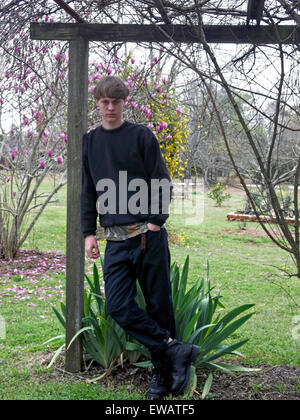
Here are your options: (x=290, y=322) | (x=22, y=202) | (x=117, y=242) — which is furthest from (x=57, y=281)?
(x=117, y=242)

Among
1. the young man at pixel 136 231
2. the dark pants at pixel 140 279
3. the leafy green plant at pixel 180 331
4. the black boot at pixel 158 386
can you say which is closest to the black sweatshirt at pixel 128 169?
the young man at pixel 136 231

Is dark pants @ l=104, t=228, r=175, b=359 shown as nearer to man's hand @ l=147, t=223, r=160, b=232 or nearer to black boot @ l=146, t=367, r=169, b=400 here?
man's hand @ l=147, t=223, r=160, b=232

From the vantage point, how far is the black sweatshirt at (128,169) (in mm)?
2967

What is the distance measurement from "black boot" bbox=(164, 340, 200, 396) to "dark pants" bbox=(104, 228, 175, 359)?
76 mm

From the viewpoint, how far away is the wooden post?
10.9ft

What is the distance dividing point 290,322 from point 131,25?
386cm

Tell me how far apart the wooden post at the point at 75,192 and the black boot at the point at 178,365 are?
2.53 ft

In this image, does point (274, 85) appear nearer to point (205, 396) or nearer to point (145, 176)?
point (145, 176)

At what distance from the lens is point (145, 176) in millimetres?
3033

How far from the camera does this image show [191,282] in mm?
7223

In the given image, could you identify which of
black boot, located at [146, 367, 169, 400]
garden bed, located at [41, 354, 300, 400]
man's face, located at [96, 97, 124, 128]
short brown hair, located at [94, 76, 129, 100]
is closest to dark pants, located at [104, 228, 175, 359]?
black boot, located at [146, 367, 169, 400]

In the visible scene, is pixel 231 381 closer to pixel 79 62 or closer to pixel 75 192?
pixel 75 192

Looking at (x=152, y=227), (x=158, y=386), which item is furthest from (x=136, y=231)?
(x=158, y=386)

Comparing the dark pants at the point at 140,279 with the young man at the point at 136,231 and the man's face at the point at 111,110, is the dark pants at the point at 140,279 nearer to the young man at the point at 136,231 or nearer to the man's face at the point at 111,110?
the young man at the point at 136,231
